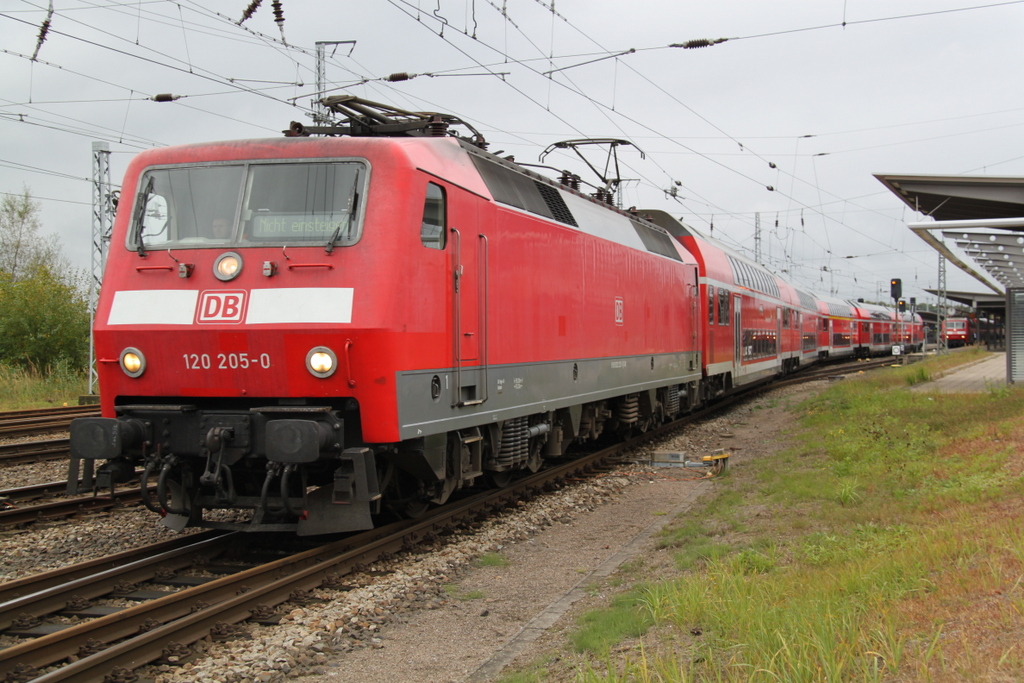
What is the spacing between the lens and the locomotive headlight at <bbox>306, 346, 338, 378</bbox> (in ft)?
21.8

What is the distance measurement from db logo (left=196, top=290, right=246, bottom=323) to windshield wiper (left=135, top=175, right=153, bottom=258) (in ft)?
2.80

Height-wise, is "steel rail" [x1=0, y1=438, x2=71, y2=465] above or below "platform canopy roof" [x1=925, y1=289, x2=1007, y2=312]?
below

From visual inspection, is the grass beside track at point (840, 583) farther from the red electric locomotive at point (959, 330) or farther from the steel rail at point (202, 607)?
the red electric locomotive at point (959, 330)

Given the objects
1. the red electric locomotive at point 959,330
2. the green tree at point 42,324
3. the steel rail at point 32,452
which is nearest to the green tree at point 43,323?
the green tree at point 42,324

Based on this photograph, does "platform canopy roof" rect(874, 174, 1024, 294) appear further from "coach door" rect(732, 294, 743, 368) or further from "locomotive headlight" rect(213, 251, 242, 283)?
"locomotive headlight" rect(213, 251, 242, 283)

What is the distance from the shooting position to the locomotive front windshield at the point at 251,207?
6961mm

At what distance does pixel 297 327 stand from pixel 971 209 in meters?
19.7

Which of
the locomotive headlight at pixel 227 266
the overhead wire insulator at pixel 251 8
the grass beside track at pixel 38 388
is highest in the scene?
the overhead wire insulator at pixel 251 8

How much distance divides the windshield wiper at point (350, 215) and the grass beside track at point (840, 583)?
3.47m

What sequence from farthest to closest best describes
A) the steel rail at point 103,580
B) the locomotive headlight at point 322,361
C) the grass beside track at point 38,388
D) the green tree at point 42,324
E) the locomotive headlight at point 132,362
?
the green tree at point 42,324
the grass beside track at point 38,388
the locomotive headlight at point 132,362
the locomotive headlight at point 322,361
the steel rail at point 103,580

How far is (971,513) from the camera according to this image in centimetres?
717

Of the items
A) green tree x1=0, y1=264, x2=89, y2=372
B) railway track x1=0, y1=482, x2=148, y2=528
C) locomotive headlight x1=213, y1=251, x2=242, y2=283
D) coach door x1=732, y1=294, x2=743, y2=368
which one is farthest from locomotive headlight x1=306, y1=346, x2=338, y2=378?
green tree x1=0, y1=264, x2=89, y2=372

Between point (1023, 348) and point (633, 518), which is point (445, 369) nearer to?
point (633, 518)

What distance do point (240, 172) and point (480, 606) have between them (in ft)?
13.5
